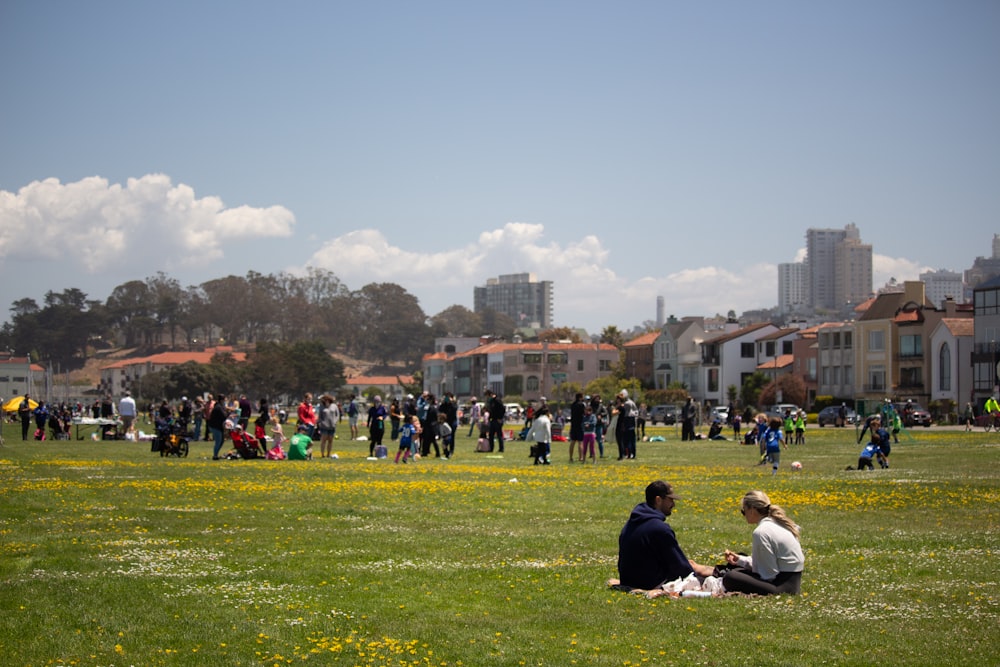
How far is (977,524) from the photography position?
17.0 metres

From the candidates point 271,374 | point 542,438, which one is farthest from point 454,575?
point 271,374

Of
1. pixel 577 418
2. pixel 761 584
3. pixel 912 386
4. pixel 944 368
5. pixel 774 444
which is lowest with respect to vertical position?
pixel 761 584

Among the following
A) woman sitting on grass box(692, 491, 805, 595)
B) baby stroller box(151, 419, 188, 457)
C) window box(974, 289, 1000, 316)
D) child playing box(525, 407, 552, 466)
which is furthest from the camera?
window box(974, 289, 1000, 316)

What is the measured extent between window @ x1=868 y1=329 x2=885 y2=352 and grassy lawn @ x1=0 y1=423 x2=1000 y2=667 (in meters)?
77.2

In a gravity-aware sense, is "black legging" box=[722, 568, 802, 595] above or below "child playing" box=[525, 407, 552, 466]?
below

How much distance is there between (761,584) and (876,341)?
9295cm

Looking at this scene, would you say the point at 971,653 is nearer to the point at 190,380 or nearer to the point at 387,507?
the point at 387,507

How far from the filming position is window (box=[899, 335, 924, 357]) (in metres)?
94.9

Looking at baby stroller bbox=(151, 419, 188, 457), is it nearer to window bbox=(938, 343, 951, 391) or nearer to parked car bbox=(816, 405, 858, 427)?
parked car bbox=(816, 405, 858, 427)

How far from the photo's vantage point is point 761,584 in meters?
11.3

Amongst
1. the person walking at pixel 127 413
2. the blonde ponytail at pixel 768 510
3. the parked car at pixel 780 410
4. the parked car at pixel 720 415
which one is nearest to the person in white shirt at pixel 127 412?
the person walking at pixel 127 413

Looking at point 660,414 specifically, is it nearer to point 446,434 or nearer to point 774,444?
point 446,434

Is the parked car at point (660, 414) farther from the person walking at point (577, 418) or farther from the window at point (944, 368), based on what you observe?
the person walking at point (577, 418)

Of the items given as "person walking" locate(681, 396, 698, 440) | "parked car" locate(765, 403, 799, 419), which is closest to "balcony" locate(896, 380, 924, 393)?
"parked car" locate(765, 403, 799, 419)
